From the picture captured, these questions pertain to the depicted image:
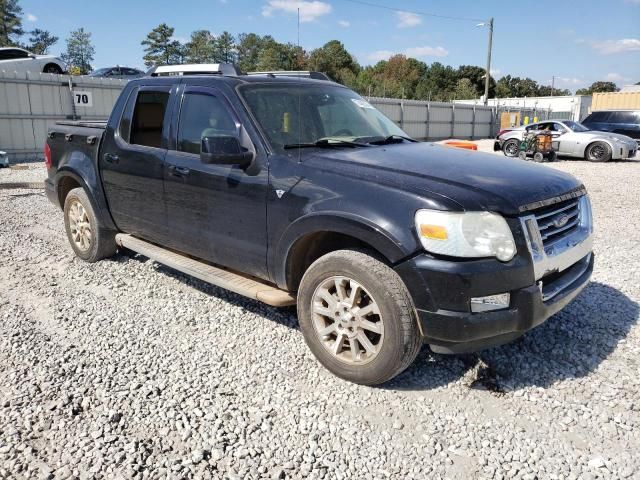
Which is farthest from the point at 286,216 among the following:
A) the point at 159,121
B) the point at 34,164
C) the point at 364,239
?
the point at 34,164

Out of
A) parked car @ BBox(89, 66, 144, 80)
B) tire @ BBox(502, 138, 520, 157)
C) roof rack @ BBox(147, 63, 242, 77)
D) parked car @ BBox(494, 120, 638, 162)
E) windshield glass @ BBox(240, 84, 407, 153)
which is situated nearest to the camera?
windshield glass @ BBox(240, 84, 407, 153)

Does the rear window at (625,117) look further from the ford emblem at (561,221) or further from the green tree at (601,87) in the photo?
the green tree at (601,87)

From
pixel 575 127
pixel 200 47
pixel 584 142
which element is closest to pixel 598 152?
pixel 584 142

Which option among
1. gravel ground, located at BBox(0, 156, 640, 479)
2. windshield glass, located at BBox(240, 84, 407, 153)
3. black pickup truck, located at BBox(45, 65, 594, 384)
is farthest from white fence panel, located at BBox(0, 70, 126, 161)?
windshield glass, located at BBox(240, 84, 407, 153)

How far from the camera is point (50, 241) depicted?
252 inches

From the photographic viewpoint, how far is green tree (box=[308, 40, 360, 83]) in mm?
59300

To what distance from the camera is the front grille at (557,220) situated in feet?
9.63

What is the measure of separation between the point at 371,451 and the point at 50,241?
5.46m

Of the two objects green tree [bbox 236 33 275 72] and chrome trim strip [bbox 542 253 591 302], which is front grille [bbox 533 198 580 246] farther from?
green tree [bbox 236 33 275 72]

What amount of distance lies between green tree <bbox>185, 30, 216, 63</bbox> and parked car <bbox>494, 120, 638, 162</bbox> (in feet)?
186

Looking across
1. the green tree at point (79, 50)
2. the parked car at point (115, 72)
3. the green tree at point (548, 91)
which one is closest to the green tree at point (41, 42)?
the green tree at point (79, 50)

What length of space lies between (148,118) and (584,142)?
54.2 ft

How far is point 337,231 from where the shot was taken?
119 inches

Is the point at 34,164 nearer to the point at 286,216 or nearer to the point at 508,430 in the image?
the point at 286,216
